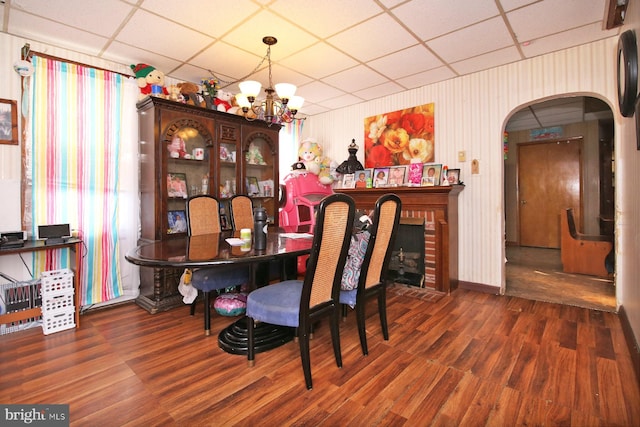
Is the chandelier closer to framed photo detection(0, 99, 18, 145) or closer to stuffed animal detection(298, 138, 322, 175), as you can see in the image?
stuffed animal detection(298, 138, 322, 175)

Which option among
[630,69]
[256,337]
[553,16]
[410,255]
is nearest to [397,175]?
[410,255]

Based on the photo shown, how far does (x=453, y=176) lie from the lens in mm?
3572

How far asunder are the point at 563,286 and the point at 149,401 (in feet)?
13.8

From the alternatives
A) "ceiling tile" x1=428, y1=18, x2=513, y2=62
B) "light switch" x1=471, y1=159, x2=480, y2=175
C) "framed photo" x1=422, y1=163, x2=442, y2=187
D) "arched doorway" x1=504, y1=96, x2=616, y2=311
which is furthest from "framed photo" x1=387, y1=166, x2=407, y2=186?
"arched doorway" x1=504, y1=96, x2=616, y2=311

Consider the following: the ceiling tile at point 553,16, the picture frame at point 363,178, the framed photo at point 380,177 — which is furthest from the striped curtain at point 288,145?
the ceiling tile at point 553,16

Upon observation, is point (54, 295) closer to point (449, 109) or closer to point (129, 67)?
point (129, 67)

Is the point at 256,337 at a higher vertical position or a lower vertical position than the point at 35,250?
lower

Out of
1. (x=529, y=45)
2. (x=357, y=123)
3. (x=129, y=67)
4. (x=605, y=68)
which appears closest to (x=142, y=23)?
(x=129, y=67)

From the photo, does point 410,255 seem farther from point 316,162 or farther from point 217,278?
point 217,278

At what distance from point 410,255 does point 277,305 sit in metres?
2.41

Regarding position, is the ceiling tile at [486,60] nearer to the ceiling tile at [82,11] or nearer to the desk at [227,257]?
the desk at [227,257]

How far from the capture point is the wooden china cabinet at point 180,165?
3.02m

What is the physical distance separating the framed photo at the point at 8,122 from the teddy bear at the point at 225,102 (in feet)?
5.56

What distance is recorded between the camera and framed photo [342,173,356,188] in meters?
4.45
